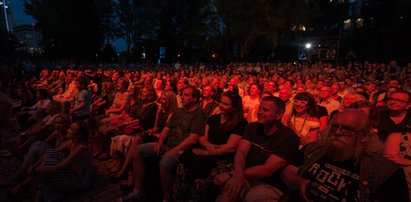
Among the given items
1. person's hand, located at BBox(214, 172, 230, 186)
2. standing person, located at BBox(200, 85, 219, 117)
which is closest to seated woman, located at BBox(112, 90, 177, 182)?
standing person, located at BBox(200, 85, 219, 117)

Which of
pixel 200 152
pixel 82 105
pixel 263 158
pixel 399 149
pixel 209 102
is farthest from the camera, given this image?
pixel 82 105

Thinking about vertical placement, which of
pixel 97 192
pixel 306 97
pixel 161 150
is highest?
pixel 306 97

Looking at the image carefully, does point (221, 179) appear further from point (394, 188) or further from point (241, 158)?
point (394, 188)

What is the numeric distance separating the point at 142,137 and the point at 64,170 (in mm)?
1231

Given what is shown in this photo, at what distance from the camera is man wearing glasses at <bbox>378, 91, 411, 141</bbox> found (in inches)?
123

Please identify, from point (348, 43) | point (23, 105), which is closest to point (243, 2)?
point (348, 43)

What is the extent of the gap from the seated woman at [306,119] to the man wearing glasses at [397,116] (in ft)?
2.72

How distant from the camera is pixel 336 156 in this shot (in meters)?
1.94

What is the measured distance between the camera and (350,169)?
6.11 feet

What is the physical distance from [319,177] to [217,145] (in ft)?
4.38

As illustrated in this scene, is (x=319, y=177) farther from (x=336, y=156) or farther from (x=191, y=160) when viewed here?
(x=191, y=160)

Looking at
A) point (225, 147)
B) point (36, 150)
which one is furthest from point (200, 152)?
point (36, 150)

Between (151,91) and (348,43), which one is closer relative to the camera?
(151,91)

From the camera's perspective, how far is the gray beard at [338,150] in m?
1.88
